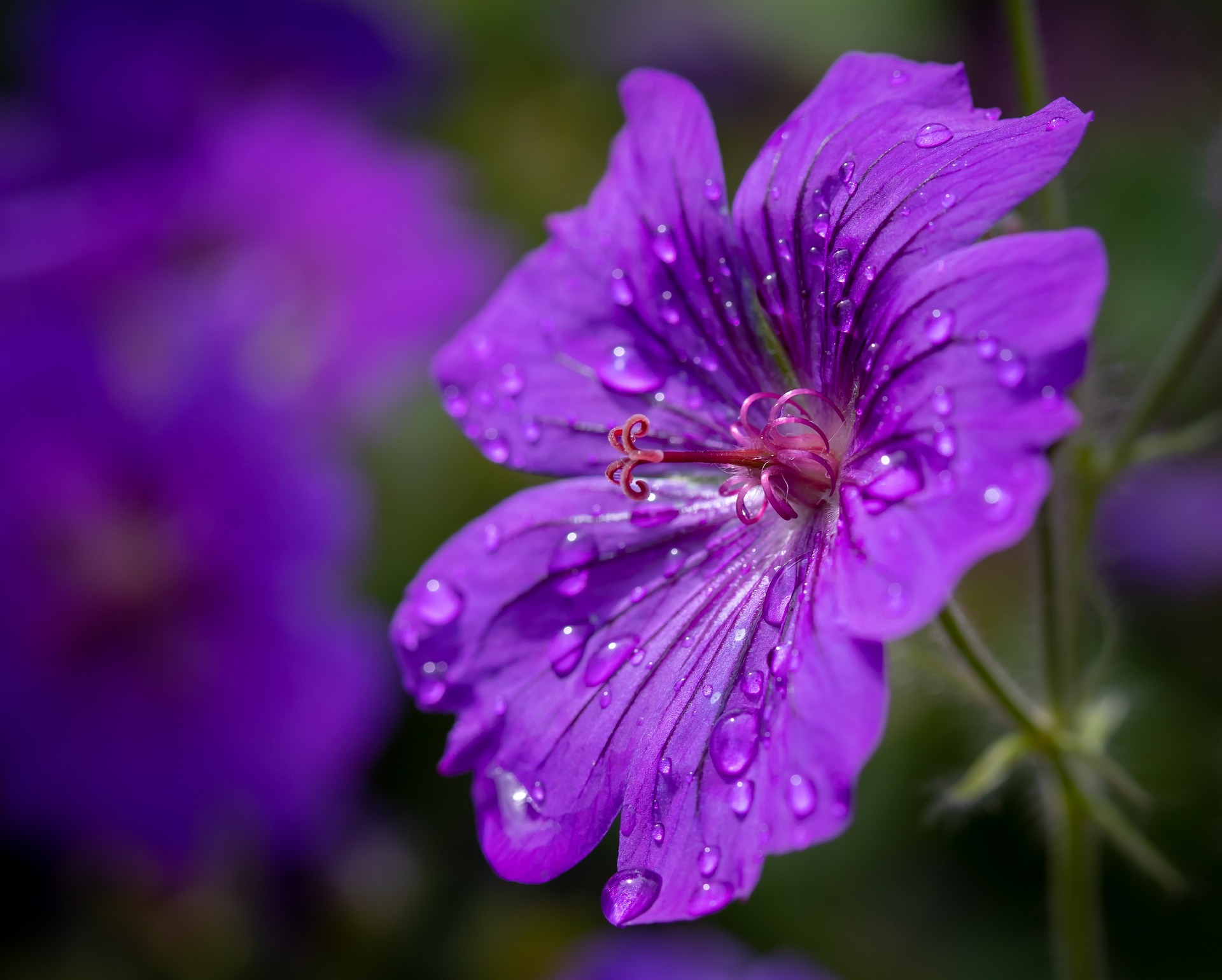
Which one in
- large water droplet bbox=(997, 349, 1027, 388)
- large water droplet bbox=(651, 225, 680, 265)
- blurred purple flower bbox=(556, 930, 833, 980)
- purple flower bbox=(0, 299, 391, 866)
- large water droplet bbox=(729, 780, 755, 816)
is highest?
large water droplet bbox=(651, 225, 680, 265)

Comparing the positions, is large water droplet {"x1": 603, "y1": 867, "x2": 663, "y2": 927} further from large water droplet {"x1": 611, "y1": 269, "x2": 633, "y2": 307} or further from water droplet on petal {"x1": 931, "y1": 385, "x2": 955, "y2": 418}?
large water droplet {"x1": 611, "y1": 269, "x2": 633, "y2": 307}

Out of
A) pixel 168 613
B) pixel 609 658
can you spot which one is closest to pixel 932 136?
pixel 609 658

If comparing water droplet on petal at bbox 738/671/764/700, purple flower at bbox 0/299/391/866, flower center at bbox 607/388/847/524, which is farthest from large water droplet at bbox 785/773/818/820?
purple flower at bbox 0/299/391/866

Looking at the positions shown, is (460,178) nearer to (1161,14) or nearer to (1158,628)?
(1158,628)

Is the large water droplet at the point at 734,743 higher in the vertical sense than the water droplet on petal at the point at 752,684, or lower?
lower

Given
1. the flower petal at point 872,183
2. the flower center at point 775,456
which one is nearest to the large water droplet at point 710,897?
the flower center at point 775,456

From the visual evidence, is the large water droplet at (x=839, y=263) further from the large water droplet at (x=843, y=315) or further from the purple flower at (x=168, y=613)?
the purple flower at (x=168, y=613)
